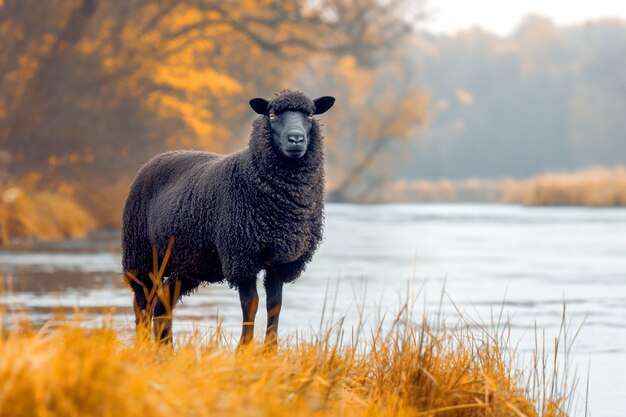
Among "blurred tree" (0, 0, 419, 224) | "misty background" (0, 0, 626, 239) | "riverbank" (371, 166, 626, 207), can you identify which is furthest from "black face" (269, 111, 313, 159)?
"riverbank" (371, 166, 626, 207)

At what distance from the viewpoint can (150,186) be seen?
7.90 m

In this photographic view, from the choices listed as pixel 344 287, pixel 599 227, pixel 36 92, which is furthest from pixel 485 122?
pixel 344 287

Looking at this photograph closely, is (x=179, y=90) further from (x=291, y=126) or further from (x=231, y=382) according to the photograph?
(x=231, y=382)

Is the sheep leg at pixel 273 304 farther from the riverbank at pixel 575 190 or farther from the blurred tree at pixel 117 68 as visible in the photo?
the riverbank at pixel 575 190

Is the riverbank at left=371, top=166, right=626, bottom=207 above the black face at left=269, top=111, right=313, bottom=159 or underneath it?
above

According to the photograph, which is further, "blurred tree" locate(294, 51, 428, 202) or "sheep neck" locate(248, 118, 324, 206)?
"blurred tree" locate(294, 51, 428, 202)

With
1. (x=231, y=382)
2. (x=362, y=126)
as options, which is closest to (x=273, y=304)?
(x=231, y=382)

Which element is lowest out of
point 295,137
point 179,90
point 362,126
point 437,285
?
point 437,285

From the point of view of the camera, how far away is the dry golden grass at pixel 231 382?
4008 mm

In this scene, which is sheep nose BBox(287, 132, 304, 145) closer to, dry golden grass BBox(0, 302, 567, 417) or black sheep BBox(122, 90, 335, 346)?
black sheep BBox(122, 90, 335, 346)

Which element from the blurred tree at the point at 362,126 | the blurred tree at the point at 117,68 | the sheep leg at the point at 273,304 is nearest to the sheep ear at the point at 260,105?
the sheep leg at the point at 273,304

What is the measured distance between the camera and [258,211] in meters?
6.79

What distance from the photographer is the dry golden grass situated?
4008mm

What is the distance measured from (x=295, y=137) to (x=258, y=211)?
538 mm
